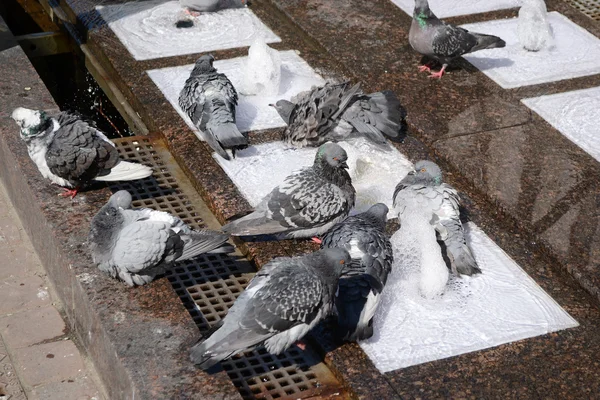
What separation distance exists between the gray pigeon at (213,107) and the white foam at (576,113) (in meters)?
2.26

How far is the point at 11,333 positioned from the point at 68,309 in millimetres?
323

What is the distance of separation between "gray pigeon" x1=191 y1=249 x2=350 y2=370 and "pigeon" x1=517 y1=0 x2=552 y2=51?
3612 millimetres

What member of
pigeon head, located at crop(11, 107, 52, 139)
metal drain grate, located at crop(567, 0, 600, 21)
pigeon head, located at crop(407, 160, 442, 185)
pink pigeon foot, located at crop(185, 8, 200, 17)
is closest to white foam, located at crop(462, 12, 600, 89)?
metal drain grate, located at crop(567, 0, 600, 21)

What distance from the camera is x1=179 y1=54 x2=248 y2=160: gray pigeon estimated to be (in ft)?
18.5

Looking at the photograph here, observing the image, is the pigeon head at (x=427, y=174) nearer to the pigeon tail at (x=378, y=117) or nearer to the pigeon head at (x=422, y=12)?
the pigeon tail at (x=378, y=117)

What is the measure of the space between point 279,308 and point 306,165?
5.93 feet

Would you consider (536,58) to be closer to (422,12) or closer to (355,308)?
(422,12)

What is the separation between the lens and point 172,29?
7328 mm

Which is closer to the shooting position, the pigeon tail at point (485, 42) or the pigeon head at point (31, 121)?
the pigeon head at point (31, 121)

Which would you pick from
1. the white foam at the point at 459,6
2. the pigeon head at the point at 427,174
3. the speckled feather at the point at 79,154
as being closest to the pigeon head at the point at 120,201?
the speckled feather at the point at 79,154

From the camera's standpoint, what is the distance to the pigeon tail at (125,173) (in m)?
5.21

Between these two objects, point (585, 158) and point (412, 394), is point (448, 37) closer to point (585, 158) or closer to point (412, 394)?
point (585, 158)

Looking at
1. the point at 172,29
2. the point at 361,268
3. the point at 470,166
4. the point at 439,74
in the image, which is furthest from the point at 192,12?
the point at 361,268

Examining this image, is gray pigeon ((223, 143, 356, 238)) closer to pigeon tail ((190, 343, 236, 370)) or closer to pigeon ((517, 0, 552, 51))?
pigeon tail ((190, 343, 236, 370))
